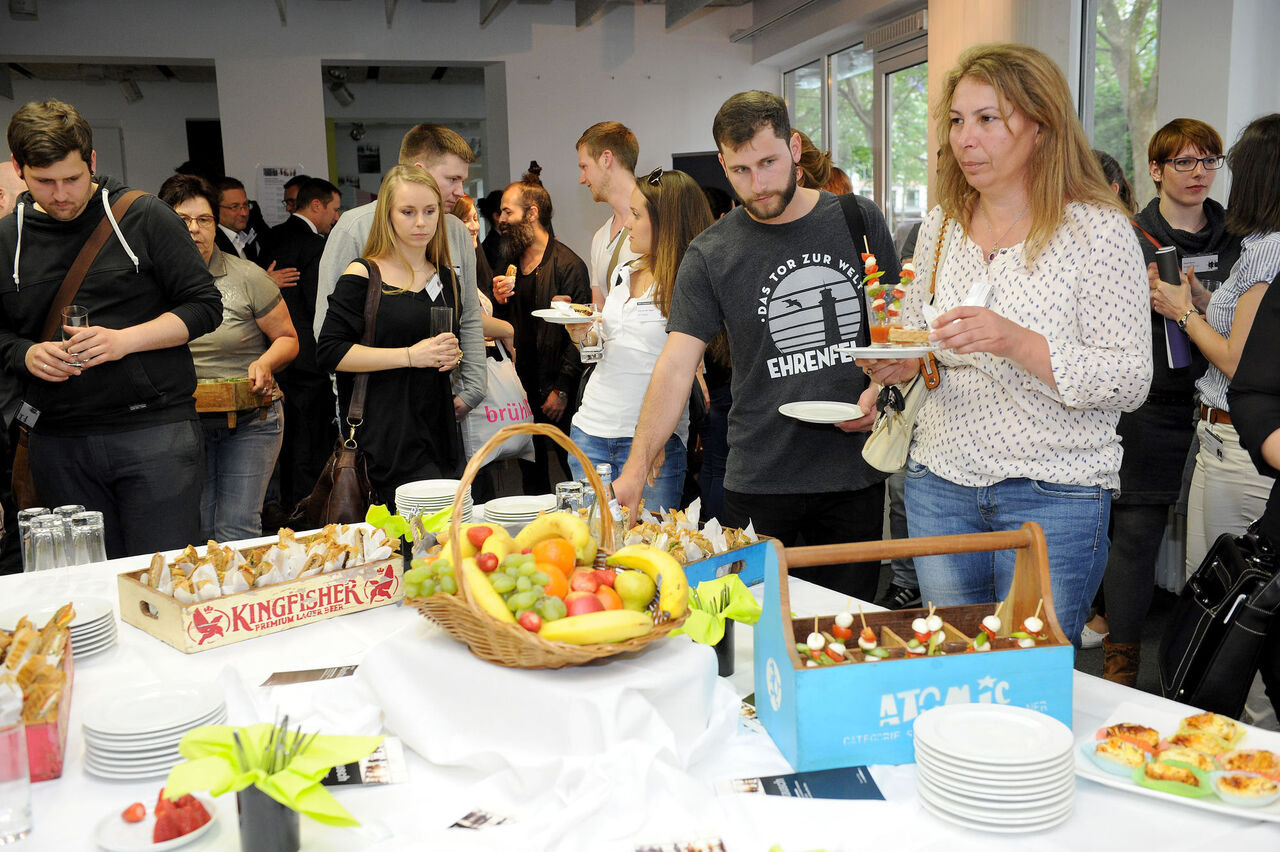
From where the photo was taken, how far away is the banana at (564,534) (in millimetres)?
1527

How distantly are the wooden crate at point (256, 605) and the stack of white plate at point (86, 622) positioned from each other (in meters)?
0.08

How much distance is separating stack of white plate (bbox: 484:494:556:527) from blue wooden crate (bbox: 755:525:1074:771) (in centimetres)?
99

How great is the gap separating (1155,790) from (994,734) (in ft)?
0.59

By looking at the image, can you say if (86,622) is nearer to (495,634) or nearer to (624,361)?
(495,634)

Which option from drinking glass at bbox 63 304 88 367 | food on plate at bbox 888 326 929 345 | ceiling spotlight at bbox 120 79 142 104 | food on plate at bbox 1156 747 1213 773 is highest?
ceiling spotlight at bbox 120 79 142 104

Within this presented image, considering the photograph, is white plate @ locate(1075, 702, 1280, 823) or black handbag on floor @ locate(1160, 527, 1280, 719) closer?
white plate @ locate(1075, 702, 1280, 823)

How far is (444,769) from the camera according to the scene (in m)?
1.30

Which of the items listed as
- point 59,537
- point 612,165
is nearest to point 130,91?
point 612,165

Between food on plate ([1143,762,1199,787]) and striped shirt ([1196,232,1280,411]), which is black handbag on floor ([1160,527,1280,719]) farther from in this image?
striped shirt ([1196,232,1280,411])

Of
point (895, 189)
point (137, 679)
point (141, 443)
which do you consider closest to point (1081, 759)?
point (137, 679)

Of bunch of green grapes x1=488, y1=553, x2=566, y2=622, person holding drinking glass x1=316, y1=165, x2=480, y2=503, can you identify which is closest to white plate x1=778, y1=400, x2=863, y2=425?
bunch of green grapes x1=488, y1=553, x2=566, y2=622

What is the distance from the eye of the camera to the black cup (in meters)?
1.06

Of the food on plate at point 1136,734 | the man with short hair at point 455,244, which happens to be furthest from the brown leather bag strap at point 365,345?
the food on plate at point 1136,734

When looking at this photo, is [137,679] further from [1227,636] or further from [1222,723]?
[1227,636]
